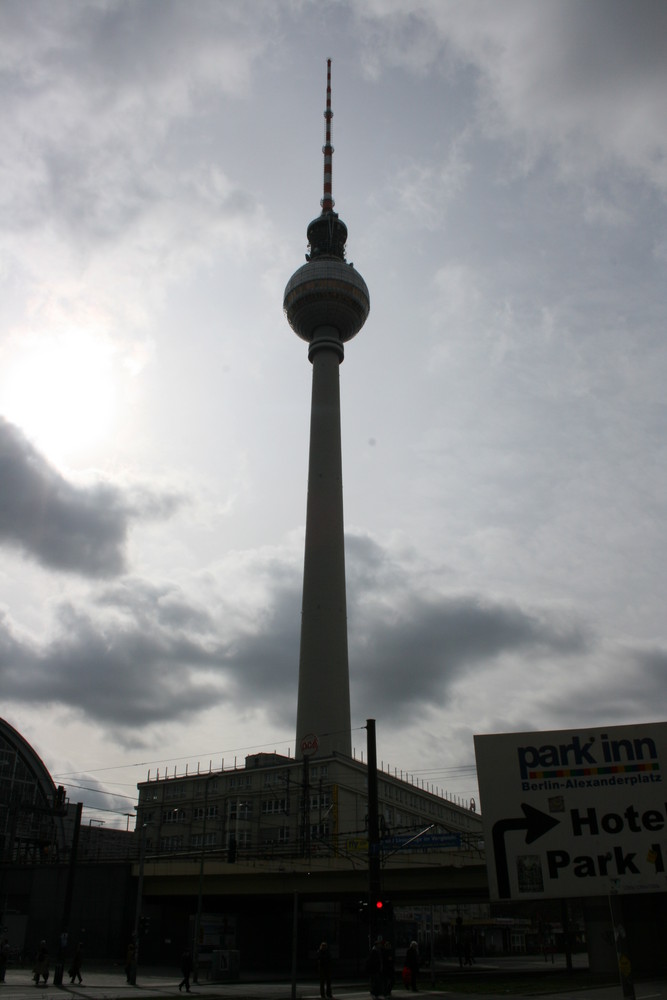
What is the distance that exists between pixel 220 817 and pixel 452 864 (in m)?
46.6

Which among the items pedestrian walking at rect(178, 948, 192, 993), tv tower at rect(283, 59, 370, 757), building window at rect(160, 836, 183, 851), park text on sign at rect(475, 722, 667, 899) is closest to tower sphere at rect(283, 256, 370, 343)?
tv tower at rect(283, 59, 370, 757)

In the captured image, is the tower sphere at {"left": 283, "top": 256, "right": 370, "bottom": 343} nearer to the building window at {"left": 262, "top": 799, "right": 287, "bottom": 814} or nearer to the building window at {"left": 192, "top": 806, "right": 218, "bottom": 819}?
the building window at {"left": 262, "top": 799, "right": 287, "bottom": 814}

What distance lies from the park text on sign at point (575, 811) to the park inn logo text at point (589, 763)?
1.6 inches

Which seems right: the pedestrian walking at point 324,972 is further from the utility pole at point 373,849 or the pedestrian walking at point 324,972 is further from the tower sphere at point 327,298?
the tower sphere at point 327,298

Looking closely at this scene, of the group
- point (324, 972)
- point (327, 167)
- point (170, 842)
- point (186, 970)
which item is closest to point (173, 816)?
point (170, 842)

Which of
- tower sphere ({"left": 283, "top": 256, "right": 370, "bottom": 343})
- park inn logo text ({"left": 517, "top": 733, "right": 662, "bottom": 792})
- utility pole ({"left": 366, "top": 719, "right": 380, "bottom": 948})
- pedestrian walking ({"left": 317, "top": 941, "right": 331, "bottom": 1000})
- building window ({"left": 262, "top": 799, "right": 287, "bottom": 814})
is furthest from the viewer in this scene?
tower sphere ({"left": 283, "top": 256, "right": 370, "bottom": 343})

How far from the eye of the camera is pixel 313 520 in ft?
276

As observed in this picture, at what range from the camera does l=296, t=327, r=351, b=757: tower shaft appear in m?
75.9

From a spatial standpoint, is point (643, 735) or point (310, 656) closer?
point (643, 735)

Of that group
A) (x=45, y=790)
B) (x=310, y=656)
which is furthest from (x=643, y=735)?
(x=45, y=790)

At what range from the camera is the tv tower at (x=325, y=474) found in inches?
3007

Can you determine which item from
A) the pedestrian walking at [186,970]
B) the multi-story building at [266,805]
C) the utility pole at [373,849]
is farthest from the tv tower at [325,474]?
the utility pole at [373,849]

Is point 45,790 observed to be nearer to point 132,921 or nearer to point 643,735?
point 132,921

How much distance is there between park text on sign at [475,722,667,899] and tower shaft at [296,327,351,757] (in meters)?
42.9
